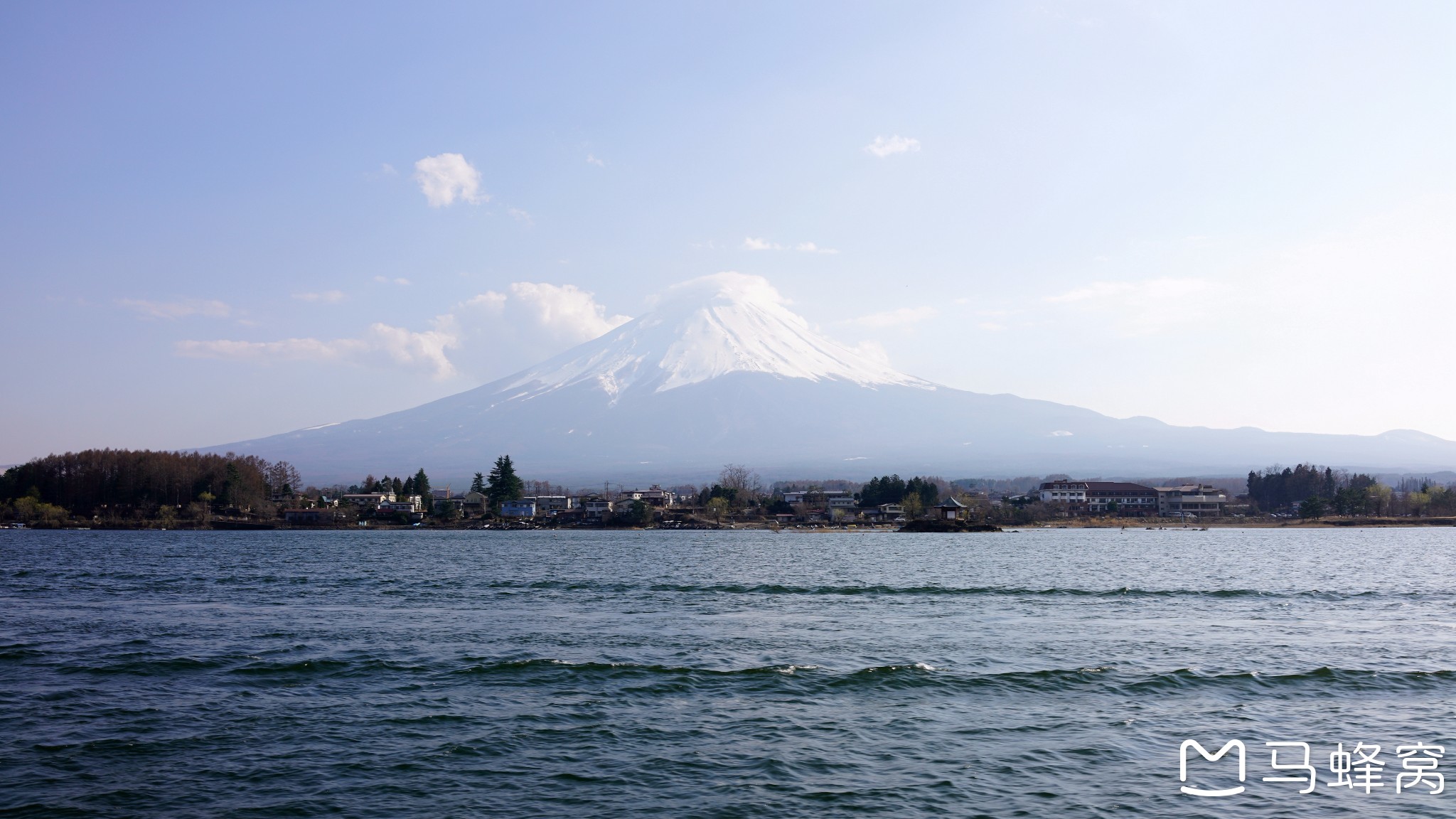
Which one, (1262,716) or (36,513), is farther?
(36,513)

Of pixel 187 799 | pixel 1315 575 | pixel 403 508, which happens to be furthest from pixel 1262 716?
pixel 403 508

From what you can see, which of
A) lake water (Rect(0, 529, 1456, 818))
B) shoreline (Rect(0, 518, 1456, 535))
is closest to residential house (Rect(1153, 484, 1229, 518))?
shoreline (Rect(0, 518, 1456, 535))

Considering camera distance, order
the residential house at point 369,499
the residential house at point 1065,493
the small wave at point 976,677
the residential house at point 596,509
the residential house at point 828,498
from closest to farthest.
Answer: the small wave at point 976,677 → the residential house at point 596,509 → the residential house at point 369,499 → the residential house at point 828,498 → the residential house at point 1065,493

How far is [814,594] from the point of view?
98.5 feet

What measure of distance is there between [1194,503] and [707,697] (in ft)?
386

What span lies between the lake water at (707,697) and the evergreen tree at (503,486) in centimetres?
7535

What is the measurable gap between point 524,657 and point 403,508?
94557 millimetres

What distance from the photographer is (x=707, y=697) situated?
48.1ft

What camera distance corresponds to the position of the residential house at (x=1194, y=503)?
115m

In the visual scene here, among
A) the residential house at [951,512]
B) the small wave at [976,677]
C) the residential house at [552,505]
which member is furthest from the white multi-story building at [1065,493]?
the small wave at [976,677]

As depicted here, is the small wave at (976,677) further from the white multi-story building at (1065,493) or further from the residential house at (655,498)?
the white multi-story building at (1065,493)

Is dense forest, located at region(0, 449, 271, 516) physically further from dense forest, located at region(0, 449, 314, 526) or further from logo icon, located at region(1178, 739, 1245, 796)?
logo icon, located at region(1178, 739, 1245, 796)

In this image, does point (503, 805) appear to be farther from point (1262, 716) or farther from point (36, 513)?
point (36, 513)

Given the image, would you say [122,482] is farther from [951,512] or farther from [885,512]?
[951,512]
